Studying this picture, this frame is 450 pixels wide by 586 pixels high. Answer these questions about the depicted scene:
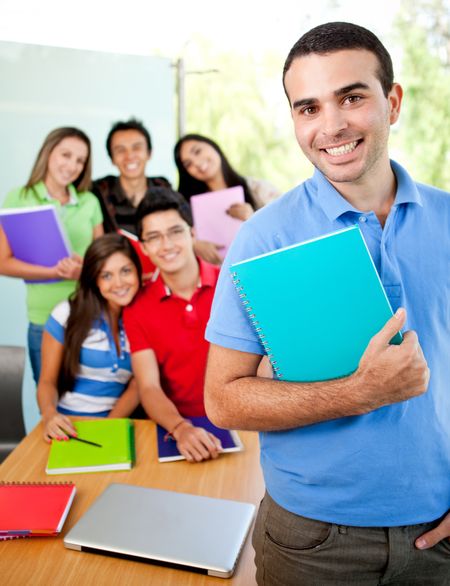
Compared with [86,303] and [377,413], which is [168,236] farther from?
[377,413]

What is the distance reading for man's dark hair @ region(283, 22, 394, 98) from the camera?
0.89m

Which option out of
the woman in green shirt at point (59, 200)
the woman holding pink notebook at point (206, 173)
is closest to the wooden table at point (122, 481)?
the woman in green shirt at point (59, 200)

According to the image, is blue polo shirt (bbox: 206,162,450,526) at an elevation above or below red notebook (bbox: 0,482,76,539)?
above

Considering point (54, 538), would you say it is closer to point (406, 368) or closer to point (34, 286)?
point (406, 368)

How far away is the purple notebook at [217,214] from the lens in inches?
109

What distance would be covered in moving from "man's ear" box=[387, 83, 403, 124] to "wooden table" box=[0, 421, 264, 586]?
34.5 inches

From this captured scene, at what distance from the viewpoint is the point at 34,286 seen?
2799 millimetres

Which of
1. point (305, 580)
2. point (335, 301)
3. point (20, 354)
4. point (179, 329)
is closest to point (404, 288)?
point (335, 301)

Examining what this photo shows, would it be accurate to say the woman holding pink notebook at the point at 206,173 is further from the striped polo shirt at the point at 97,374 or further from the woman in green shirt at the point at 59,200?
the striped polo shirt at the point at 97,374

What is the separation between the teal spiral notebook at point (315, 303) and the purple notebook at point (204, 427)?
68 cm

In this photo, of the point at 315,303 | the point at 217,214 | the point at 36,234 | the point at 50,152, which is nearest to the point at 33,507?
the point at 315,303

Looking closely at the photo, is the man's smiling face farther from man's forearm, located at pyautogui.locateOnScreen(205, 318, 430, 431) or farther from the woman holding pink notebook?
the woman holding pink notebook

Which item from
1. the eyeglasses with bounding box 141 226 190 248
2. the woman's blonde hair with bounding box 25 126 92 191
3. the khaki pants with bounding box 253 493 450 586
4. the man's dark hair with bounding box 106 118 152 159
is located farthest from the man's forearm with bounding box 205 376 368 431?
the man's dark hair with bounding box 106 118 152 159

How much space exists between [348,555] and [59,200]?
93.8 inches
